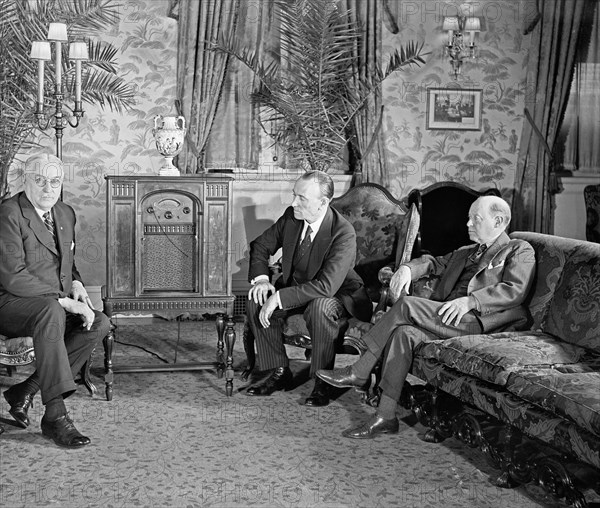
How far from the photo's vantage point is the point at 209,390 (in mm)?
4836

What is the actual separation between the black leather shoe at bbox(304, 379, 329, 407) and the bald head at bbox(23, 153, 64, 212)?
168 cm

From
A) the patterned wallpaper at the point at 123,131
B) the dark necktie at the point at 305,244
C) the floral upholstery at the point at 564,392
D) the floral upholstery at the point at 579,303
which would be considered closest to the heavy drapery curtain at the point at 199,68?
the patterned wallpaper at the point at 123,131

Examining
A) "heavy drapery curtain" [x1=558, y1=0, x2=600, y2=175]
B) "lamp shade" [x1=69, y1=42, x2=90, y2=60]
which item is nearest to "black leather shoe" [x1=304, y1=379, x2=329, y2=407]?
"lamp shade" [x1=69, y1=42, x2=90, y2=60]

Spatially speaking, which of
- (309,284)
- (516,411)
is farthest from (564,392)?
(309,284)

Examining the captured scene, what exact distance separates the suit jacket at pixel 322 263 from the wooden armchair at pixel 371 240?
4.7 inches

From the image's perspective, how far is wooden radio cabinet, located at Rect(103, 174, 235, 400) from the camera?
4727 mm

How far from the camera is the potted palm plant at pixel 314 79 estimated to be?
6.51 m

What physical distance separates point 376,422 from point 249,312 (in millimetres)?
1157

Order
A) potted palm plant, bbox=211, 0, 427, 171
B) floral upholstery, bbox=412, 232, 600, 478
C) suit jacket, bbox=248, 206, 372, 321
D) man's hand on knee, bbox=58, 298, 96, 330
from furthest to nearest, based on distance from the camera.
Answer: potted palm plant, bbox=211, 0, 427, 171 < suit jacket, bbox=248, 206, 372, 321 < man's hand on knee, bbox=58, 298, 96, 330 < floral upholstery, bbox=412, 232, 600, 478

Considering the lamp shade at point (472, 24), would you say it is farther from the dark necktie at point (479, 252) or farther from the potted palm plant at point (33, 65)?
the dark necktie at point (479, 252)

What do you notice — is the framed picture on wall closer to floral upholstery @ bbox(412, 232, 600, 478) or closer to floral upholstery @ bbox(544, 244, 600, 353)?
floral upholstery @ bbox(412, 232, 600, 478)

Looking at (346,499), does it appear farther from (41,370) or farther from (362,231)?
(362,231)

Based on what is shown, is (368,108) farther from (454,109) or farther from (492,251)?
(492,251)

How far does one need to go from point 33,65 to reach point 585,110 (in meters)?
4.59
